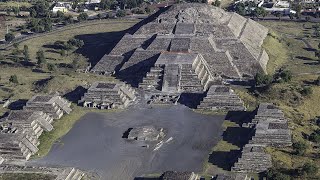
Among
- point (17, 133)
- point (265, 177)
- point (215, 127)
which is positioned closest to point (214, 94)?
point (215, 127)

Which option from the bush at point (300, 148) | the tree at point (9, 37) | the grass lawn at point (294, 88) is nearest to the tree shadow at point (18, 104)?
the grass lawn at point (294, 88)

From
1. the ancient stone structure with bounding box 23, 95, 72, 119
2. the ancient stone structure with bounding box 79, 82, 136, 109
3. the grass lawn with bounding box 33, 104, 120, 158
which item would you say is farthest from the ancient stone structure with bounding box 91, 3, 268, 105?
the ancient stone structure with bounding box 23, 95, 72, 119

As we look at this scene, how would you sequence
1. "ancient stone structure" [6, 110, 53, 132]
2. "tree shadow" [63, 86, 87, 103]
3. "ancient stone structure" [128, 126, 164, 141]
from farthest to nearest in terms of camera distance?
"tree shadow" [63, 86, 87, 103]
"ancient stone structure" [6, 110, 53, 132]
"ancient stone structure" [128, 126, 164, 141]

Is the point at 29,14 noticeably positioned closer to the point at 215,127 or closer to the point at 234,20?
the point at 234,20

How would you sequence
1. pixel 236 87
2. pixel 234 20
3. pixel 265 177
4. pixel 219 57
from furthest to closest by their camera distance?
pixel 234 20 < pixel 219 57 < pixel 236 87 < pixel 265 177

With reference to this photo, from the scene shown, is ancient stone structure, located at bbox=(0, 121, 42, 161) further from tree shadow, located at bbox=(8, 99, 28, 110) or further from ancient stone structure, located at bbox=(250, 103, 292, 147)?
ancient stone structure, located at bbox=(250, 103, 292, 147)
